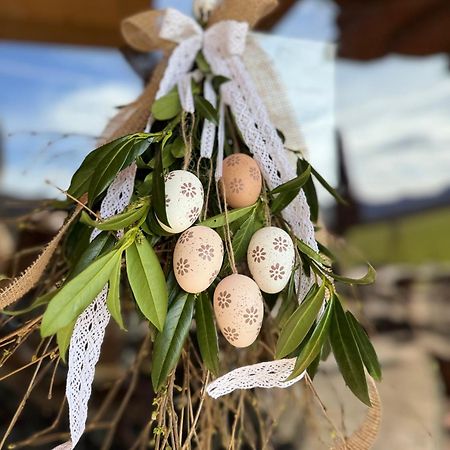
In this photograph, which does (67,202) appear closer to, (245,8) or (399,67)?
(245,8)

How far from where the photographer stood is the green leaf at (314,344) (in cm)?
29

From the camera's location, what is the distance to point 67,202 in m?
0.41

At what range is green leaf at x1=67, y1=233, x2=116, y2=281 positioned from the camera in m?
0.30

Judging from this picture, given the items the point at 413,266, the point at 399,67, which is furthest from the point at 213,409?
the point at 413,266

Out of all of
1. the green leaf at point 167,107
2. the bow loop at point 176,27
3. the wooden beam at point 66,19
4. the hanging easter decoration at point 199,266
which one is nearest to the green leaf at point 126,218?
the hanging easter decoration at point 199,266

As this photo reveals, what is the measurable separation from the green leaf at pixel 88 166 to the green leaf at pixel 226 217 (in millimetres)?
67

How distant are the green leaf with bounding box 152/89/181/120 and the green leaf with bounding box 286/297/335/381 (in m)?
0.17

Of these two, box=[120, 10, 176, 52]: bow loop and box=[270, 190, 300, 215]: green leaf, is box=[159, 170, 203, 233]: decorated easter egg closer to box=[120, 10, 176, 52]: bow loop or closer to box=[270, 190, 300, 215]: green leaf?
box=[270, 190, 300, 215]: green leaf

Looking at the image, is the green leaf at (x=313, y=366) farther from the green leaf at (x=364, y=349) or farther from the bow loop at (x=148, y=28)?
the bow loop at (x=148, y=28)

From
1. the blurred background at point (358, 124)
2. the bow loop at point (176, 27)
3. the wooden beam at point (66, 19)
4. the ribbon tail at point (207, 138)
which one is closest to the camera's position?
the ribbon tail at point (207, 138)

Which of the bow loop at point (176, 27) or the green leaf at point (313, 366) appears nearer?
the green leaf at point (313, 366)

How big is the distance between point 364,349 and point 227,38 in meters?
0.26

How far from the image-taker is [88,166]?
1.09 feet

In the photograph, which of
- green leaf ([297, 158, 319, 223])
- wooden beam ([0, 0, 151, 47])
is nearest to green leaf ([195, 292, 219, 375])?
green leaf ([297, 158, 319, 223])
